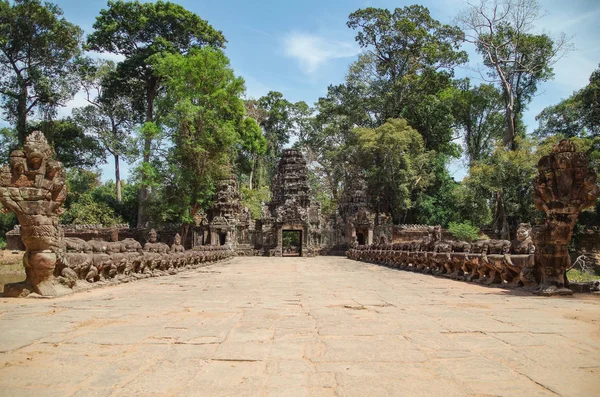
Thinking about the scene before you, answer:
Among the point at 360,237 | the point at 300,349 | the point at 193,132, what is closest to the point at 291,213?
the point at 360,237

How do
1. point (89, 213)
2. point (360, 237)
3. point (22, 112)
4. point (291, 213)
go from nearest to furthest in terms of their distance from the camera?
point (22, 112) → point (89, 213) → point (291, 213) → point (360, 237)

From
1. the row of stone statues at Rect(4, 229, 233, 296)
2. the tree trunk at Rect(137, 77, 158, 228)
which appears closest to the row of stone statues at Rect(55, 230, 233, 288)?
the row of stone statues at Rect(4, 229, 233, 296)

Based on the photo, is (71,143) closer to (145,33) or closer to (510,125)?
(145,33)

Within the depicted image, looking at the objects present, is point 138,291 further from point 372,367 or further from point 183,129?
point 183,129

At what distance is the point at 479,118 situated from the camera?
42.4 m

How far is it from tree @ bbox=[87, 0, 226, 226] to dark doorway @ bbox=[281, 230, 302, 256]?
16067mm

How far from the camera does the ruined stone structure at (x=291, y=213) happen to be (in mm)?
31406

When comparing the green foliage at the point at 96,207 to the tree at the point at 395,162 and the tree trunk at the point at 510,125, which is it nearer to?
the tree at the point at 395,162

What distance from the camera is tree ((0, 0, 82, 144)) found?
2988 cm

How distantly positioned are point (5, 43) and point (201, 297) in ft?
110

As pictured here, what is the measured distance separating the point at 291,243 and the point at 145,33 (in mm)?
24321

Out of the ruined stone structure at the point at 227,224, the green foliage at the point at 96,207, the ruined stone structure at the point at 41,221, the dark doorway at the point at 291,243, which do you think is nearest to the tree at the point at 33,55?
the green foliage at the point at 96,207

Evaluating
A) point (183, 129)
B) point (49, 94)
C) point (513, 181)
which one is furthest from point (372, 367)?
point (49, 94)

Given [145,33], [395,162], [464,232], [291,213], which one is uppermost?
[145,33]
